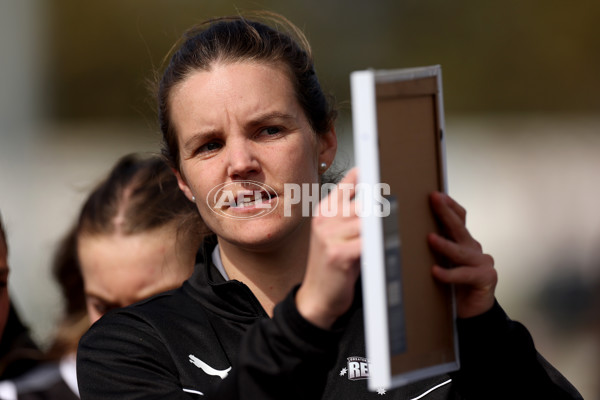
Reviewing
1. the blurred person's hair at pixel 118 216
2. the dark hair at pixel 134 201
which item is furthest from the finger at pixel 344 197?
the dark hair at pixel 134 201

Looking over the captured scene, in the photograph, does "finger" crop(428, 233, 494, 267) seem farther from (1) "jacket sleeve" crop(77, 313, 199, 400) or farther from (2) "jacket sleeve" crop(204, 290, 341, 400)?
(1) "jacket sleeve" crop(77, 313, 199, 400)

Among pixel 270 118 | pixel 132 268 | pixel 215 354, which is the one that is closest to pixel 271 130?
pixel 270 118

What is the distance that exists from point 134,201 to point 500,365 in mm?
2034

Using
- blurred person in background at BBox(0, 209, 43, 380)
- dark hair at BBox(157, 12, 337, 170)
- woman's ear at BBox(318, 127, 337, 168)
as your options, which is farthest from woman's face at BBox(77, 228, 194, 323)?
woman's ear at BBox(318, 127, 337, 168)

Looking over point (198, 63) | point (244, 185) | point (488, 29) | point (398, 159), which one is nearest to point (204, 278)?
point (244, 185)

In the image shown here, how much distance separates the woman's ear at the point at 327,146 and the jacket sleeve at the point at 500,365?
0.72m

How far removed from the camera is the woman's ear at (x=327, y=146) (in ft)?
8.13

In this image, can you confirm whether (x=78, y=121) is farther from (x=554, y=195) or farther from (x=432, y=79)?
(x=432, y=79)

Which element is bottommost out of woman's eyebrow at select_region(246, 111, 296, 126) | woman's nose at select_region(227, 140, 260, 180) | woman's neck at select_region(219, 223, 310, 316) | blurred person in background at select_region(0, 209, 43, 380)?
blurred person in background at select_region(0, 209, 43, 380)

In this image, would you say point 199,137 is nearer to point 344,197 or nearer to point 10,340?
point 344,197

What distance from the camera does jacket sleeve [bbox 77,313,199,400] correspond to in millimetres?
2062

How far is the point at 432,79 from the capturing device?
5.76ft

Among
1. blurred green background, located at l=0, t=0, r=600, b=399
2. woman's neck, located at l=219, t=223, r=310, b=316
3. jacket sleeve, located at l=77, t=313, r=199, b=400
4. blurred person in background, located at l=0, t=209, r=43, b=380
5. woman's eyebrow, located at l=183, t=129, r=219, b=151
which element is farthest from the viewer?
blurred green background, located at l=0, t=0, r=600, b=399

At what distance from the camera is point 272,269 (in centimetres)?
232
